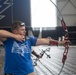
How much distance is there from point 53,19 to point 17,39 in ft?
94.7

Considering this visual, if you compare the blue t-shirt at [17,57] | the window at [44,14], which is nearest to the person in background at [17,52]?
the blue t-shirt at [17,57]

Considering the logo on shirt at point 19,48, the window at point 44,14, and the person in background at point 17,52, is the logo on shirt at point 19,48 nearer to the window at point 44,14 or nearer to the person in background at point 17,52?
the person in background at point 17,52

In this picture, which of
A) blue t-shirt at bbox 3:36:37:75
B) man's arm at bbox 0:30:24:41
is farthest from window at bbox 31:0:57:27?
man's arm at bbox 0:30:24:41

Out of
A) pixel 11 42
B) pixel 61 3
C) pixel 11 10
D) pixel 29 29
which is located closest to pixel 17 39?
pixel 11 42

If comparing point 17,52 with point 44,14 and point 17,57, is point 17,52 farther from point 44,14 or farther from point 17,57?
point 44,14

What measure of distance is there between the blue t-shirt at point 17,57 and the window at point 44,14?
91.5 ft

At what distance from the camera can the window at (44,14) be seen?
103 ft

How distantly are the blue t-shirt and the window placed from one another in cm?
2789

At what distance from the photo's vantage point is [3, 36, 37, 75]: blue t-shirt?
3230 mm

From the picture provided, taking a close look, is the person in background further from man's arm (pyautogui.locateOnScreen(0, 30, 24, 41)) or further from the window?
the window

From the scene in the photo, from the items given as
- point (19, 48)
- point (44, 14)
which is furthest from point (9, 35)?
point (44, 14)

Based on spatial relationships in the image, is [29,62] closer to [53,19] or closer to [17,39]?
[17,39]

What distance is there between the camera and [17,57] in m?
3.23

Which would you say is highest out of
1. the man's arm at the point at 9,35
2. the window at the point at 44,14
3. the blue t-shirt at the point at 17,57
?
the window at the point at 44,14
